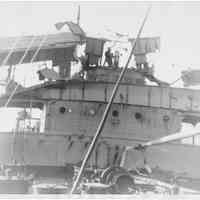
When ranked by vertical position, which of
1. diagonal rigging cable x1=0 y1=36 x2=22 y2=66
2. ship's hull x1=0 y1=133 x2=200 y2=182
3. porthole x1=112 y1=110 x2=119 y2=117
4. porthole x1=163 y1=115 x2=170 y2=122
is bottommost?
ship's hull x1=0 y1=133 x2=200 y2=182

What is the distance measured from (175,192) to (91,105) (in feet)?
38.2

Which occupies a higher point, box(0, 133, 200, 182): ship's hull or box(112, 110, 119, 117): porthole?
box(112, 110, 119, 117): porthole

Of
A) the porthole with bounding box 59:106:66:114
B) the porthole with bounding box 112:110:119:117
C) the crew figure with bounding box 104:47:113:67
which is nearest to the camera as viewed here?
the porthole with bounding box 59:106:66:114

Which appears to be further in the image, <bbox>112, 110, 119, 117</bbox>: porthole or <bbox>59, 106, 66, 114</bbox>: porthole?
<bbox>112, 110, 119, 117</bbox>: porthole

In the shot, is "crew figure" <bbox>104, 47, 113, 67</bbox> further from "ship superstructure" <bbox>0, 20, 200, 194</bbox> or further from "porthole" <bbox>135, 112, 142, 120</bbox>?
"porthole" <bbox>135, 112, 142, 120</bbox>

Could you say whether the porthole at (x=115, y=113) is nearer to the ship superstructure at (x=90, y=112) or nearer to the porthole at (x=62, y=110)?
the ship superstructure at (x=90, y=112)

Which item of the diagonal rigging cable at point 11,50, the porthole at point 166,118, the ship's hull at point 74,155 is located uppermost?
the diagonal rigging cable at point 11,50

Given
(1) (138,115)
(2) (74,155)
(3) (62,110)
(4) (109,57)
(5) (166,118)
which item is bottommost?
(2) (74,155)

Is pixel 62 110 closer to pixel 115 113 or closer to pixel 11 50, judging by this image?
pixel 115 113

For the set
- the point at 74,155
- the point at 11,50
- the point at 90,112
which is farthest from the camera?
the point at 11,50

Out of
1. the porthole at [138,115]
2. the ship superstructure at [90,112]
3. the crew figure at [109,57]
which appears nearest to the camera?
the ship superstructure at [90,112]

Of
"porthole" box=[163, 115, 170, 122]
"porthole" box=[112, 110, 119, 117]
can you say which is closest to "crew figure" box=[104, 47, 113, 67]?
"porthole" box=[112, 110, 119, 117]

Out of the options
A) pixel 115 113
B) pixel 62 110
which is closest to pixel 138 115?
pixel 115 113

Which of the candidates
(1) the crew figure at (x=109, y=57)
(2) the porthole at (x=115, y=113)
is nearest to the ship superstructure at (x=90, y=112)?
(2) the porthole at (x=115, y=113)
